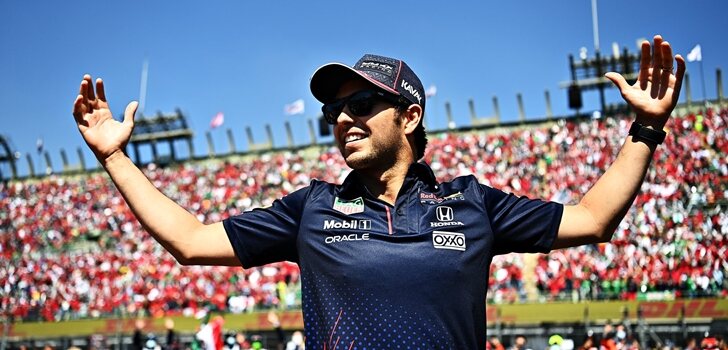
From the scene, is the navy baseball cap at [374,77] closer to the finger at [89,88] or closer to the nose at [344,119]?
the nose at [344,119]

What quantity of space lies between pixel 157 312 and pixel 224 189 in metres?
12.6

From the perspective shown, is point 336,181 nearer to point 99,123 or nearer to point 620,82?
point 99,123

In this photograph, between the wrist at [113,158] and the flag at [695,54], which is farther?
the flag at [695,54]

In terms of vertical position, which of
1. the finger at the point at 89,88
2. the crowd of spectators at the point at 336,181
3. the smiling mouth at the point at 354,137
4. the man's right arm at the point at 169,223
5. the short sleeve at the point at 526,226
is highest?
the finger at the point at 89,88

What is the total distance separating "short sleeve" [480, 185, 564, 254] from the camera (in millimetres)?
2812

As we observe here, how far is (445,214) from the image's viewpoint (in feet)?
8.99

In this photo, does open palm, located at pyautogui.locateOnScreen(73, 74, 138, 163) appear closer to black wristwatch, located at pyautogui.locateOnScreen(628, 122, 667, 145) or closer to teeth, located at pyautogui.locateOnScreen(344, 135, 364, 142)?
teeth, located at pyautogui.locateOnScreen(344, 135, 364, 142)

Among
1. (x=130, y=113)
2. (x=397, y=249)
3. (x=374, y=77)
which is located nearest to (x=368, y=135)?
(x=374, y=77)

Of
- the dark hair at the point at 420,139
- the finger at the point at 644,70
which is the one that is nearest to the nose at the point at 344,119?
the dark hair at the point at 420,139

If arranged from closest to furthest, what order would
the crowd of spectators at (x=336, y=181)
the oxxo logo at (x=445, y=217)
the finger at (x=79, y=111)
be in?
the oxxo logo at (x=445, y=217)
the finger at (x=79, y=111)
the crowd of spectators at (x=336, y=181)

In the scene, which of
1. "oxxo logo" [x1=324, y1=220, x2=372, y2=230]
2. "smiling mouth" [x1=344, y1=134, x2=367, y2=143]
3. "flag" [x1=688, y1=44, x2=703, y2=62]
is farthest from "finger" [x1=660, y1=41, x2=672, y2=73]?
"flag" [x1=688, y1=44, x2=703, y2=62]

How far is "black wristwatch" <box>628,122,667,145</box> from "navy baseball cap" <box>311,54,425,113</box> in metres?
0.77

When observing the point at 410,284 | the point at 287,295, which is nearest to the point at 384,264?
the point at 410,284

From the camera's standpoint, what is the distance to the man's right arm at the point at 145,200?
277cm
